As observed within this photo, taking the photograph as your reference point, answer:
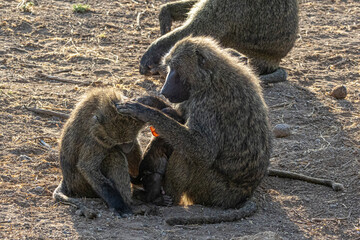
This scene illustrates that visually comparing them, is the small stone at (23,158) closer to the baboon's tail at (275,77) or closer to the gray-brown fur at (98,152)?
the gray-brown fur at (98,152)

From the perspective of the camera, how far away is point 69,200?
448cm

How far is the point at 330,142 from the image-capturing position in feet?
19.4

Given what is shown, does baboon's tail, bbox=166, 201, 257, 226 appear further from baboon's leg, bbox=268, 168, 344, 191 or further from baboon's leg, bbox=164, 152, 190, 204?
baboon's leg, bbox=268, 168, 344, 191

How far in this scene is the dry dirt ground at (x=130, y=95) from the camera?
4332 mm

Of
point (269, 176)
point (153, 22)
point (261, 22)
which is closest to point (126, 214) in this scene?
point (269, 176)

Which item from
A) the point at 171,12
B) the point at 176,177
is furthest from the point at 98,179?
the point at 171,12

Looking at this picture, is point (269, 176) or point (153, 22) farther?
point (153, 22)

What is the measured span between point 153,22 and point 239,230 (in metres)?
5.40

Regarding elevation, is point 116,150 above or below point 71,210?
above

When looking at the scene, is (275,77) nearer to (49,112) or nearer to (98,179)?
(49,112)

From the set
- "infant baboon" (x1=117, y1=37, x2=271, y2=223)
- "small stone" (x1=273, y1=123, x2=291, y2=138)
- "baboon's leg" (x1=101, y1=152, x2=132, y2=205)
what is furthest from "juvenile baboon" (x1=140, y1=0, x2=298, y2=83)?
"baboon's leg" (x1=101, y1=152, x2=132, y2=205)

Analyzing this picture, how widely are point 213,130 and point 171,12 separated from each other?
375 cm

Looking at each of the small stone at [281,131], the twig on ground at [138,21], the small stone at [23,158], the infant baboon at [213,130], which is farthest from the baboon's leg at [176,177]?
the twig on ground at [138,21]

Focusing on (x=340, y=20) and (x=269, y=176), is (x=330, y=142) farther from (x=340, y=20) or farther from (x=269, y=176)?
(x=340, y=20)
